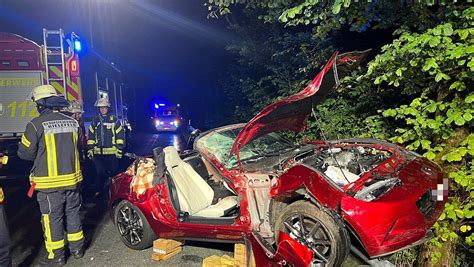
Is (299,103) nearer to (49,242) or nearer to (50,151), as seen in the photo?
(50,151)

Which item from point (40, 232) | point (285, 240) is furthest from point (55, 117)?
point (285, 240)

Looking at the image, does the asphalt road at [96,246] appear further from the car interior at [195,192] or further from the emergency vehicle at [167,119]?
the emergency vehicle at [167,119]

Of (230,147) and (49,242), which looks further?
(230,147)

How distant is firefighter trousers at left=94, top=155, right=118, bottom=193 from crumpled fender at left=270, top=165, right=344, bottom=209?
442cm

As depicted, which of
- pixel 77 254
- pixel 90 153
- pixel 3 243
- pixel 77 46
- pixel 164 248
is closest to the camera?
pixel 3 243

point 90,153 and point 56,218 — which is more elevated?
point 90,153

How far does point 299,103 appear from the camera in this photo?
3.66 meters

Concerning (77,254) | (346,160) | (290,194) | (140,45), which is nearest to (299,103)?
(346,160)

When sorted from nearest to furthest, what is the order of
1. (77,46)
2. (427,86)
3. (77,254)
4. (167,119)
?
1. (427,86)
2. (77,254)
3. (77,46)
4. (167,119)

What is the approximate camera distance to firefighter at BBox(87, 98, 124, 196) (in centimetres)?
666

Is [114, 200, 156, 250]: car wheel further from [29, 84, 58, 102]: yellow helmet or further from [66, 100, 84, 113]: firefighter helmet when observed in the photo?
[66, 100, 84, 113]: firefighter helmet

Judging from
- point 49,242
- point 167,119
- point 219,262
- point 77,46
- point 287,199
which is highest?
point 77,46

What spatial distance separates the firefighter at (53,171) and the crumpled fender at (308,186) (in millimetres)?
2468

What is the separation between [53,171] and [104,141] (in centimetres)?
265
